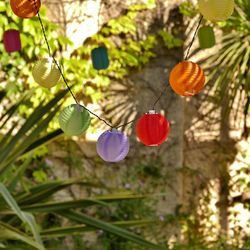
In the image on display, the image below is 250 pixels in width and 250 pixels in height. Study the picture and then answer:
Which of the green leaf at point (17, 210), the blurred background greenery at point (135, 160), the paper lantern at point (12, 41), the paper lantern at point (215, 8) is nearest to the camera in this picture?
the paper lantern at point (215, 8)

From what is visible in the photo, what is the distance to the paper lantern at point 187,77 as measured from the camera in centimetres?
121

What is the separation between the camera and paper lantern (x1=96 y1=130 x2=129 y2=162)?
1.24 m

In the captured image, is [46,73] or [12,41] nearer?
[46,73]

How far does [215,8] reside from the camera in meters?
1.17

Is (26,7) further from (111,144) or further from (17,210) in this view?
(17,210)

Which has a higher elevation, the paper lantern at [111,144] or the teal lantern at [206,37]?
the teal lantern at [206,37]

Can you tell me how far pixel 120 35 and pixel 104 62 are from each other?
2.44 metres

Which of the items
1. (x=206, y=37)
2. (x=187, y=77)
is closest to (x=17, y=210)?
(x=206, y=37)

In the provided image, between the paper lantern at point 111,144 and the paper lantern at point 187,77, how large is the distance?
0.47ft

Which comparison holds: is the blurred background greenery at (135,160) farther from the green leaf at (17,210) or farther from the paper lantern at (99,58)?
the paper lantern at (99,58)

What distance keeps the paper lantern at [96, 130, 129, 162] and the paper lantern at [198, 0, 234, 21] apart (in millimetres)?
280

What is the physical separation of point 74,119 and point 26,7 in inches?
9.2

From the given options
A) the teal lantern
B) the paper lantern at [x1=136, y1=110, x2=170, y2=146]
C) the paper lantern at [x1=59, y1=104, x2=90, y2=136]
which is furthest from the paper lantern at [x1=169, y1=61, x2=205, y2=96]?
the teal lantern

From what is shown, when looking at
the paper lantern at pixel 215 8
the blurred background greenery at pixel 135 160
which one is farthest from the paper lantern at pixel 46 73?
the blurred background greenery at pixel 135 160
